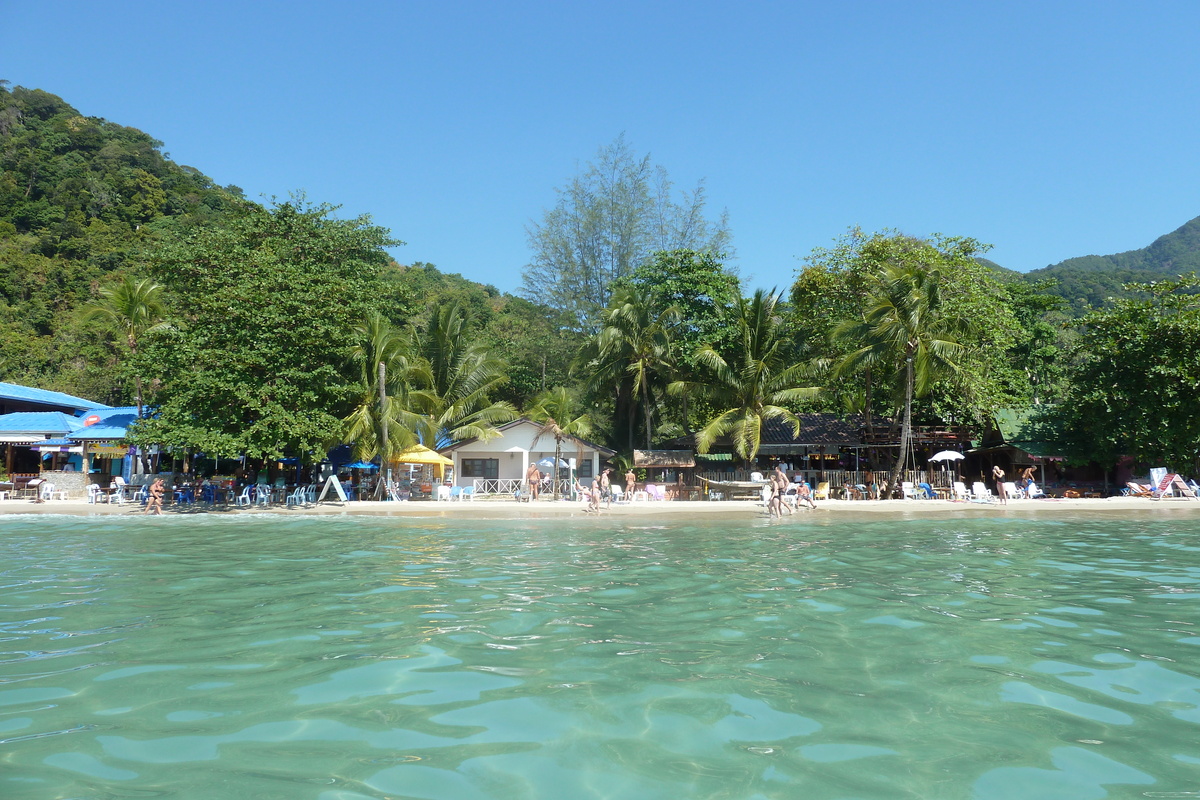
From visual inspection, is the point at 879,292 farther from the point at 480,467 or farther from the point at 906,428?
the point at 480,467

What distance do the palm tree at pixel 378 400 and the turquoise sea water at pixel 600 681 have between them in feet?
44.2

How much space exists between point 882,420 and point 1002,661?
1039 inches

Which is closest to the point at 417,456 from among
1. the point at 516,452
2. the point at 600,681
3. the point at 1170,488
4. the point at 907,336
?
the point at 516,452

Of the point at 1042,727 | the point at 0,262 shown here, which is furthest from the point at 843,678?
the point at 0,262

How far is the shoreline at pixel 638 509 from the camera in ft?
62.2

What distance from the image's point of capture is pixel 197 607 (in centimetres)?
723

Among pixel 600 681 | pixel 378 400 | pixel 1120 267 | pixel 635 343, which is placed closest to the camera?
pixel 600 681

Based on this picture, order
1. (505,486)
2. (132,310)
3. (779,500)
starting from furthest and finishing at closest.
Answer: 1. (505,486)
2. (132,310)
3. (779,500)

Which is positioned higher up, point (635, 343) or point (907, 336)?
point (635, 343)

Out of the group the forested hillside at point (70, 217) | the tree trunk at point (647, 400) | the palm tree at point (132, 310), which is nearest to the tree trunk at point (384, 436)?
the palm tree at point (132, 310)

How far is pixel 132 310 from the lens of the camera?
2536cm

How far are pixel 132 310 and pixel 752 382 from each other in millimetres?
21486

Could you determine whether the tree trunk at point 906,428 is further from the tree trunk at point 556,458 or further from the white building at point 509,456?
the tree trunk at point 556,458

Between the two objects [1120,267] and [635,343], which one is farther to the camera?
[1120,267]
